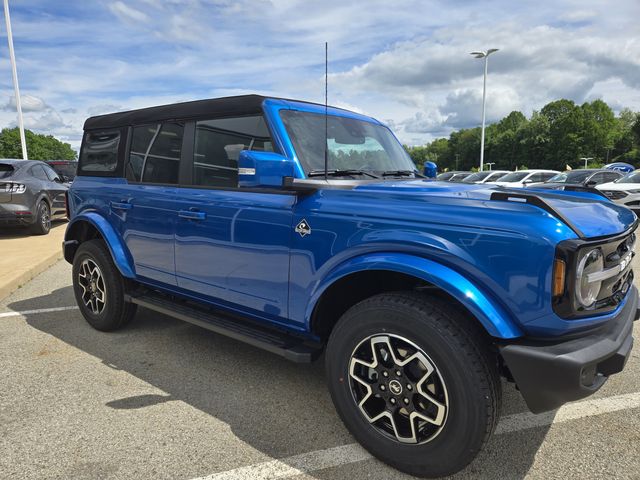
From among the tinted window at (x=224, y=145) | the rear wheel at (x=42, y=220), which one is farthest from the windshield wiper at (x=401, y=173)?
the rear wheel at (x=42, y=220)

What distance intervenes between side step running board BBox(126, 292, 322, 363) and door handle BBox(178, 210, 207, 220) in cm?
72

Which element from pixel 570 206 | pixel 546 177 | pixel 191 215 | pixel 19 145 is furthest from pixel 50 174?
pixel 19 145

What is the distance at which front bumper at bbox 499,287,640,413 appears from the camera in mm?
1983

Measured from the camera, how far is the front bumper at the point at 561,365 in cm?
198

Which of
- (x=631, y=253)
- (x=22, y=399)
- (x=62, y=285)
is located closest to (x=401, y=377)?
(x=631, y=253)

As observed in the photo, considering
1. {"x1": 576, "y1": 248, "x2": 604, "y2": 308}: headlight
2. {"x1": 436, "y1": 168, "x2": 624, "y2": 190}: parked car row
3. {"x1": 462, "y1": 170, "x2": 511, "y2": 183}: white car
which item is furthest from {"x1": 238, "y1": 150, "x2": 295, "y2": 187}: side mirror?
{"x1": 462, "y1": 170, "x2": 511, "y2": 183}: white car

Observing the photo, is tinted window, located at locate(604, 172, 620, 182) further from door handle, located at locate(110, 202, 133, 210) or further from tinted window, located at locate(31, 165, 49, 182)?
tinted window, located at locate(31, 165, 49, 182)

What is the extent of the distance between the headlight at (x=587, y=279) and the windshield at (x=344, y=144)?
5.15 ft

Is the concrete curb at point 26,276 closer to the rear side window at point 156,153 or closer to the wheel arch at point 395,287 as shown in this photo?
the rear side window at point 156,153

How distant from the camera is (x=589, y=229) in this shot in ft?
7.07

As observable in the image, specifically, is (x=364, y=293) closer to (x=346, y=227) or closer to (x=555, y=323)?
(x=346, y=227)

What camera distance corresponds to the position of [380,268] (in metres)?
2.38

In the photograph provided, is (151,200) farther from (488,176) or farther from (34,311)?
(488,176)

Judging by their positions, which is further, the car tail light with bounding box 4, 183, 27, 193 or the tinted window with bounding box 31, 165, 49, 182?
the tinted window with bounding box 31, 165, 49, 182
